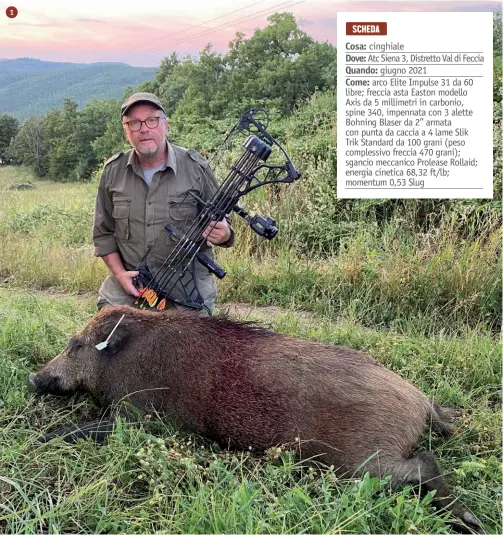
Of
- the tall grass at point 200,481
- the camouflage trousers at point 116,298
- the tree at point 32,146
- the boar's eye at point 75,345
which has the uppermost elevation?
the tree at point 32,146

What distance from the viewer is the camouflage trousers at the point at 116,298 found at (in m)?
4.36

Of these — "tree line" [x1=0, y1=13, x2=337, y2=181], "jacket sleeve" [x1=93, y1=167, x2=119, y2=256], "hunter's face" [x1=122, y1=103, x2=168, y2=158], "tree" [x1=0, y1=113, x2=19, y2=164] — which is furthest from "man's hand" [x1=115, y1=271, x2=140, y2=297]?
"tree" [x1=0, y1=113, x2=19, y2=164]

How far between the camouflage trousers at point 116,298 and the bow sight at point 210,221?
9 centimetres

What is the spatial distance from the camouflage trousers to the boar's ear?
3.14 feet

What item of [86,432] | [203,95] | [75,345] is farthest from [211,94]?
[86,432]

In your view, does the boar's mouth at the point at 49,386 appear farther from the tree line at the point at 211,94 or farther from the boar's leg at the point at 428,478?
the tree line at the point at 211,94

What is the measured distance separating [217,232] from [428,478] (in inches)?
87.8

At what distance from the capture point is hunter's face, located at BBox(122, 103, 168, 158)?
4.12 meters

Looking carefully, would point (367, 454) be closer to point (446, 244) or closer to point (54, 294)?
point (446, 244)

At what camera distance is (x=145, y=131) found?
4.14 m

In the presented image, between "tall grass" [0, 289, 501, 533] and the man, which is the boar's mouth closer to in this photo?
"tall grass" [0, 289, 501, 533]

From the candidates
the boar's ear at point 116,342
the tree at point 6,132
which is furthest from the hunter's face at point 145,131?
the tree at point 6,132

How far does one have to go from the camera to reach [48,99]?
899cm

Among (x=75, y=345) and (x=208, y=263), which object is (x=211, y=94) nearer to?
(x=208, y=263)
